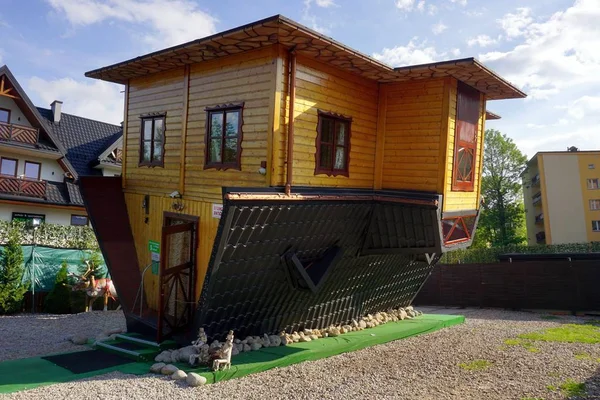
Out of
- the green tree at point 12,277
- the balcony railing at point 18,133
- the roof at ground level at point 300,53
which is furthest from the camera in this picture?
the balcony railing at point 18,133

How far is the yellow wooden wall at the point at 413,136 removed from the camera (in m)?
10.3

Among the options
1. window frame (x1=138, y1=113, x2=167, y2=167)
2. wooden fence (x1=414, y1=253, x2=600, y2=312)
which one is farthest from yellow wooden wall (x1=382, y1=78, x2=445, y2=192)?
wooden fence (x1=414, y1=253, x2=600, y2=312)

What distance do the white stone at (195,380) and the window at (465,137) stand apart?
678 cm

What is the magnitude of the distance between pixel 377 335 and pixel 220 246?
19.1ft

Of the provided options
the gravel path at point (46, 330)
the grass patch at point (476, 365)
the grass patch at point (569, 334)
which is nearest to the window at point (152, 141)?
the gravel path at point (46, 330)

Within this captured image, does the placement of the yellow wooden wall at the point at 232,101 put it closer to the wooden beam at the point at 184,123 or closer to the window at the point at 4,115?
the wooden beam at the point at 184,123

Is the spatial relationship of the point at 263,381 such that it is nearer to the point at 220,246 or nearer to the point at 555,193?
the point at 220,246

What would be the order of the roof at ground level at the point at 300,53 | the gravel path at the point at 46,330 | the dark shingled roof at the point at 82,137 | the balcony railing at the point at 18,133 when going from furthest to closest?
1. the dark shingled roof at the point at 82,137
2. the balcony railing at the point at 18,133
3. the gravel path at the point at 46,330
4. the roof at ground level at the point at 300,53

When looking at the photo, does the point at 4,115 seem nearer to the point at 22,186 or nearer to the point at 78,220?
the point at 22,186

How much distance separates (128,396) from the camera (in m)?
→ 7.49

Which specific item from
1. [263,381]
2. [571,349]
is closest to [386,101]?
[263,381]

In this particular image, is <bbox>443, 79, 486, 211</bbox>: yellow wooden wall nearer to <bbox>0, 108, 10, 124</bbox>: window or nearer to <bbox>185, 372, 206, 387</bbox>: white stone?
<bbox>185, 372, 206, 387</bbox>: white stone

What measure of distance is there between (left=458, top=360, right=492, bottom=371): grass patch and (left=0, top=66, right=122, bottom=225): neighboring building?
20028mm

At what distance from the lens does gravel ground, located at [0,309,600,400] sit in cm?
789
